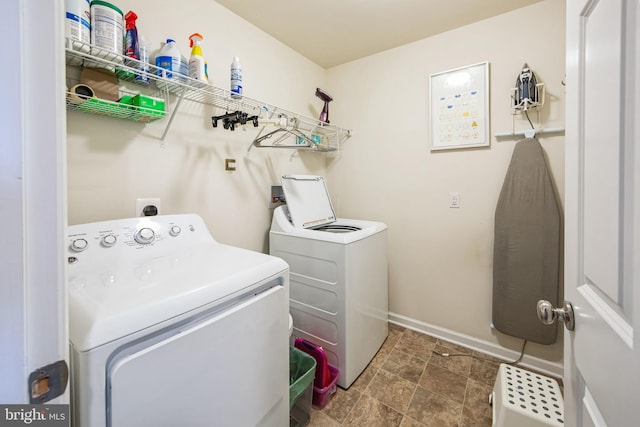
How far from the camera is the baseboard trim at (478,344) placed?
5.69 feet

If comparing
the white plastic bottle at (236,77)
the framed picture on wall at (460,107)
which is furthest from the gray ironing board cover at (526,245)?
the white plastic bottle at (236,77)

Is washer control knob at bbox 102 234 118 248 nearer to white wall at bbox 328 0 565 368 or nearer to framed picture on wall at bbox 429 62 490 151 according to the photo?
white wall at bbox 328 0 565 368

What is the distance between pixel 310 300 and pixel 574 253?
4.42 feet

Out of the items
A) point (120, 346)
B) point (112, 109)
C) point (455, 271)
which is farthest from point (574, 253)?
point (112, 109)

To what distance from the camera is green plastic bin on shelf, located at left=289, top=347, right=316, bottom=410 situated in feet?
4.12

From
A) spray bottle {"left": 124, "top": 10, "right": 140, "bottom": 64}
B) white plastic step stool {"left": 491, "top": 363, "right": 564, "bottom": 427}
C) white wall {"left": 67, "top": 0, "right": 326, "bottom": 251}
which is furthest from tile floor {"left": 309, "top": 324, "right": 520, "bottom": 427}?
spray bottle {"left": 124, "top": 10, "right": 140, "bottom": 64}

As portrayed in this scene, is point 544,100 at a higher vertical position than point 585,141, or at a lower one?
higher

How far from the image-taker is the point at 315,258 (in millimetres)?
1668

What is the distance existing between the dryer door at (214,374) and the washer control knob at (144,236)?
22.2 inches

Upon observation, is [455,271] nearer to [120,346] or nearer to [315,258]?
[315,258]

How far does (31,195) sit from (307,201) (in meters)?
1.72

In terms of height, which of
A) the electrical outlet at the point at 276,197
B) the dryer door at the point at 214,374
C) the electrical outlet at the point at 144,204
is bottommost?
the dryer door at the point at 214,374

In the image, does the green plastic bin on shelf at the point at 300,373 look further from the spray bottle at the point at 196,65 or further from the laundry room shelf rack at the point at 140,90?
the spray bottle at the point at 196,65

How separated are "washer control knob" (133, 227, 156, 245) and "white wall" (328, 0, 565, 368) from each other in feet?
5.75
